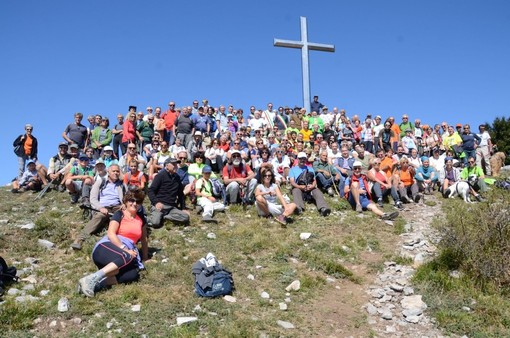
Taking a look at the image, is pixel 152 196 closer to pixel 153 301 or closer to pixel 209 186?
pixel 209 186

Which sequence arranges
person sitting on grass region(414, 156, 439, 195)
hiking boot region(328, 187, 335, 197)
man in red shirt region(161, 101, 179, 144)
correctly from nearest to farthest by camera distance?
hiking boot region(328, 187, 335, 197), person sitting on grass region(414, 156, 439, 195), man in red shirt region(161, 101, 179, 144)

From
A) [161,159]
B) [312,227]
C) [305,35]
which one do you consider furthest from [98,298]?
[305,35]

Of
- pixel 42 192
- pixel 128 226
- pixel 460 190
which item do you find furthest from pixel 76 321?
pixel 460 190

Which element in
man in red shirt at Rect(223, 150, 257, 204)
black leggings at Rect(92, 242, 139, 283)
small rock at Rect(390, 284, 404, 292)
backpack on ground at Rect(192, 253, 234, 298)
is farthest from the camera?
man in red shirt at Rect(223, 150, 257, 204)

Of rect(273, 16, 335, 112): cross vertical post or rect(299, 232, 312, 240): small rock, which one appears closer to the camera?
rect(299, 232, 312, 240): small rock

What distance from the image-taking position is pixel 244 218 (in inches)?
463

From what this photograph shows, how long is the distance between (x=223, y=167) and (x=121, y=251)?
289 inches

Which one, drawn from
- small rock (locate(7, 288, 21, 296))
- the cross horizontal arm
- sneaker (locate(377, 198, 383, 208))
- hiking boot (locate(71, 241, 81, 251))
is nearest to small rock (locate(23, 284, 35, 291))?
small rock (locate(7, 288, 21, 296))

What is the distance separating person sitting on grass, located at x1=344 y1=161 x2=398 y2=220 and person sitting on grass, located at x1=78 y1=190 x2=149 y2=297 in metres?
6.60

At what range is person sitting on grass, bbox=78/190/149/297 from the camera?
24.1 feet

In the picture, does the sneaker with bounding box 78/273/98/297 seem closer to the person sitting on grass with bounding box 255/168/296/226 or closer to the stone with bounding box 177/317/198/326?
the stone with bounding box 177/317/198/326

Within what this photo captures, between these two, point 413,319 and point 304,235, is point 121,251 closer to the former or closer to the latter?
point 304,235

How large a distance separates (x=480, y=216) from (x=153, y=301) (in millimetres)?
6887

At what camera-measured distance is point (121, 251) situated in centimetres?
775
